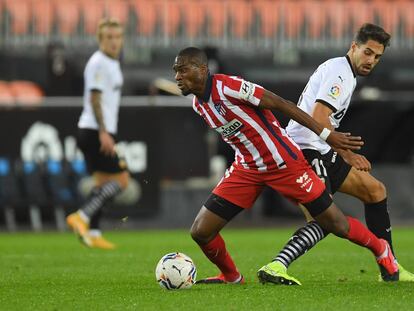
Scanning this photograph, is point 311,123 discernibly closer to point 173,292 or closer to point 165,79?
point 173,292

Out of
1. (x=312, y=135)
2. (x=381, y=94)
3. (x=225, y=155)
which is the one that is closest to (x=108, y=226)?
(x=225, y=155)

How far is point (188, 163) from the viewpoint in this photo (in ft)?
55.7

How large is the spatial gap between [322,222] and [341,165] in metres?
0.66

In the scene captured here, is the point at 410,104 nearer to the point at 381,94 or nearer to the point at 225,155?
the point at 381,94

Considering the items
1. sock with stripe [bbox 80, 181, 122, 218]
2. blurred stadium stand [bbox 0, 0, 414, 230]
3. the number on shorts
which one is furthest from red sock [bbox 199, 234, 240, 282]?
blurred stadium stand [bbox 0, 0, 414, 230]

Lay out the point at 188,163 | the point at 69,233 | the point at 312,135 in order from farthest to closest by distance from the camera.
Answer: the point at 188,163
the point at 69,233
the point at 312,135

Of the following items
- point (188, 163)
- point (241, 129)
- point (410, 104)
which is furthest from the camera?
point (410, 104)

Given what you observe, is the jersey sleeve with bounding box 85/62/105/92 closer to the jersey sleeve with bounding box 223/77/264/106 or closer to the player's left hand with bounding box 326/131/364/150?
the jersey sleeve with bounding box 223/77/264/106

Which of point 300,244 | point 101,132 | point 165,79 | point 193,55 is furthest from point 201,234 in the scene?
point 165,79

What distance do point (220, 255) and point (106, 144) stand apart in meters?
4.56

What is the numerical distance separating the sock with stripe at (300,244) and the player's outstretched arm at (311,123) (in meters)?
0.81

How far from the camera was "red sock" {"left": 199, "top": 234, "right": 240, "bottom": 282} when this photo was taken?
7.82 meters

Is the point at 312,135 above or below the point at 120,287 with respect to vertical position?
above

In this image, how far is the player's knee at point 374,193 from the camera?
26.7 ft
